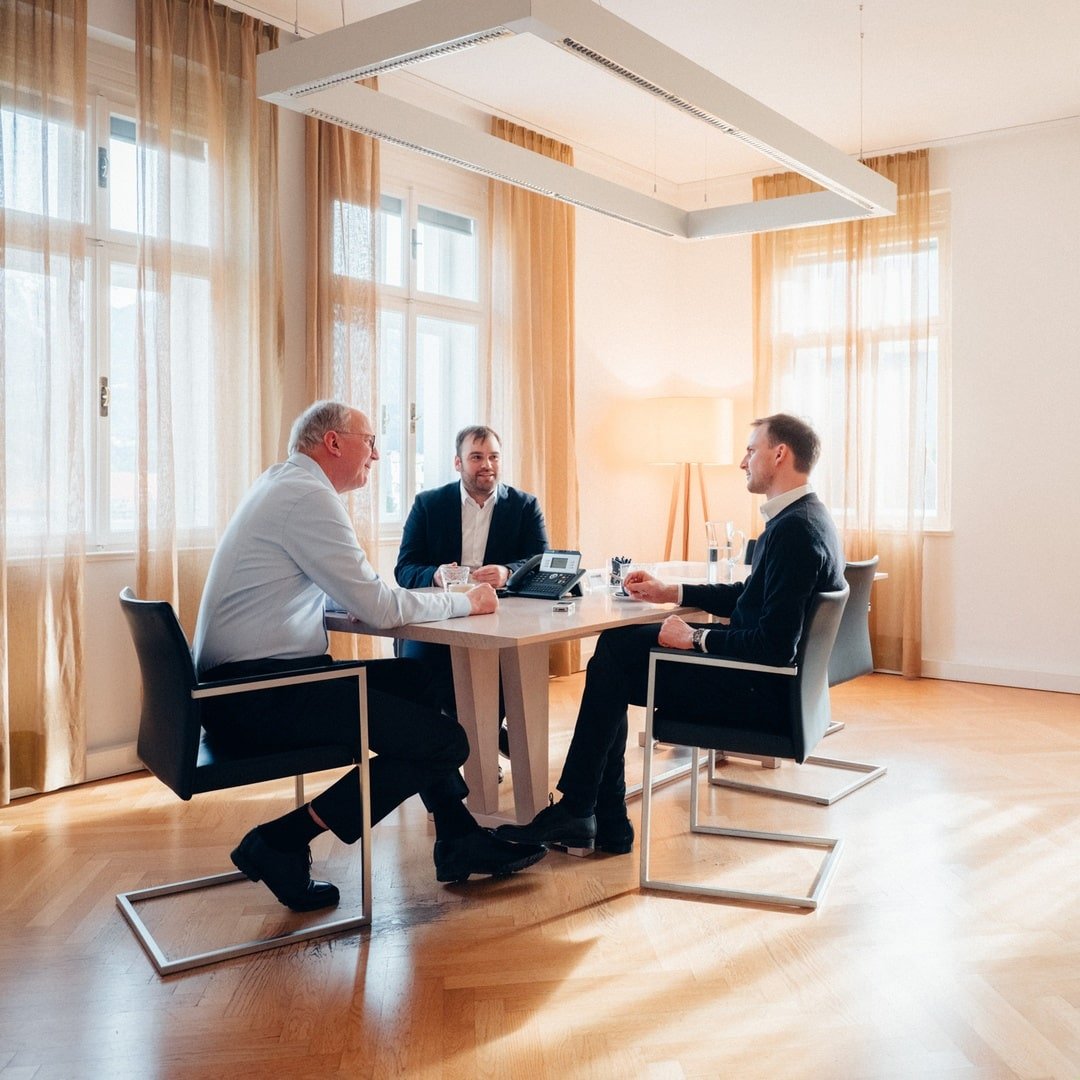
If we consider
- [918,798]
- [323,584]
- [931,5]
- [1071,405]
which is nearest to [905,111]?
[931,5]

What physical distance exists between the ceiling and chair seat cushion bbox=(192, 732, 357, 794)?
10.6 ft

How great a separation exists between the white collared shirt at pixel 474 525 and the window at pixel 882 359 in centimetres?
309

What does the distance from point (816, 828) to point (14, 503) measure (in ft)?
9.58

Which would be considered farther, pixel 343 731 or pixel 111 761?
pixel 111 761

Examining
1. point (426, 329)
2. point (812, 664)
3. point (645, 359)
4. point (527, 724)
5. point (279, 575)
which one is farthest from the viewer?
point (645, 359)

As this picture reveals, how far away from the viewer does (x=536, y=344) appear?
6.09 metres

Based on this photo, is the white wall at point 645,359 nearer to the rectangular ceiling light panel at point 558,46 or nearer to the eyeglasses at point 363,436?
the rectangular ceiling light panel at point 558,46

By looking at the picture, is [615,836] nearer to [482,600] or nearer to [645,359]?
[482,600]

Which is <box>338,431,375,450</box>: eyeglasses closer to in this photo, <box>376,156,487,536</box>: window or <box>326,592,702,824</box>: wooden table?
<box>326,592,702,824</box>: wooden table

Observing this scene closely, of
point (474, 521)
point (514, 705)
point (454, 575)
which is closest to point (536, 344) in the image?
point (474, 521)

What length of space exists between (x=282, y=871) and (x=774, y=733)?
1.31 metres

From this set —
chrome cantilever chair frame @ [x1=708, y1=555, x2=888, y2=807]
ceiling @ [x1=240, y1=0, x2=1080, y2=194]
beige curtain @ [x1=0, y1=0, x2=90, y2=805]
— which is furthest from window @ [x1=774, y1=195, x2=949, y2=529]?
beige curtain @ [x1=0, y1=0, x2=90, y2=805]

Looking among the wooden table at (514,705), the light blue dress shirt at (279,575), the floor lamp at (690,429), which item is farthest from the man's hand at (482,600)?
the floor lamp at (690,429)

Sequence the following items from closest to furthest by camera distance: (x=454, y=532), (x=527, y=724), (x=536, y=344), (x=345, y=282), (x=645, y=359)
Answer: (x=527, y=724) → (x=454, y=532) → (x=345, y=282) → (x=536, y=344) → (x=645, y=359)
